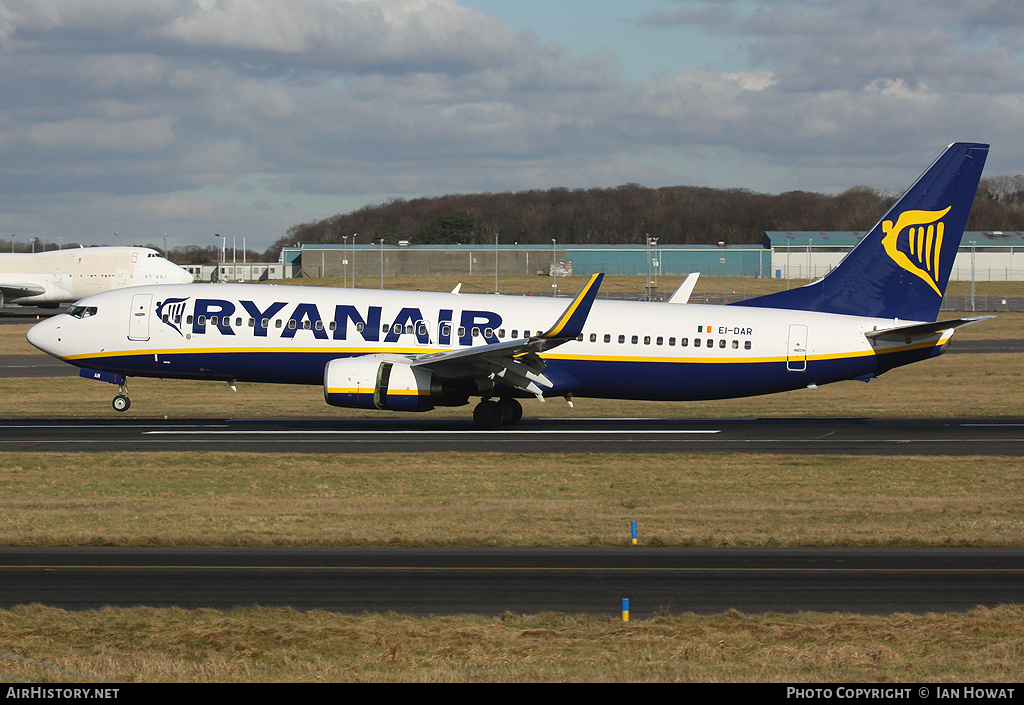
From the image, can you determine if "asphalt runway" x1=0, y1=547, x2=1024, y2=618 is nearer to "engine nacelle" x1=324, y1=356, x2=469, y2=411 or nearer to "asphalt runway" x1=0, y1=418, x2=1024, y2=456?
"asphalt runway" x1=0, y1=418, x2=1024, y2=456

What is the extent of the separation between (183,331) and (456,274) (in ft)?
435

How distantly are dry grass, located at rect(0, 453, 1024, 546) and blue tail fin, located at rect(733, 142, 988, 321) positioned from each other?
8.55 metres

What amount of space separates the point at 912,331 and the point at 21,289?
94.5m

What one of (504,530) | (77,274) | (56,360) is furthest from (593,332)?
(77,274)

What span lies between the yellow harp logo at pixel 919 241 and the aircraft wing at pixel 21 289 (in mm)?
92217

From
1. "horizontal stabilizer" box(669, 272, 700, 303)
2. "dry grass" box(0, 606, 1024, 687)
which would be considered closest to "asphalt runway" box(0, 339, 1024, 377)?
"horizontal stabilizer" box(669, 272, 700, 303)

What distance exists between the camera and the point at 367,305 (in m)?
34.1

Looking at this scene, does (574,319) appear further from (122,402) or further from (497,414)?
(122,402)

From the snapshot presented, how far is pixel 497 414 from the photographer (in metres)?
34.6

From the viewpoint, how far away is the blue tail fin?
34.1 meters

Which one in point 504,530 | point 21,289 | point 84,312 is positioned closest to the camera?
point 504,530

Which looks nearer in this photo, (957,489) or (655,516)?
(655,516)
